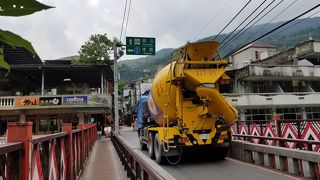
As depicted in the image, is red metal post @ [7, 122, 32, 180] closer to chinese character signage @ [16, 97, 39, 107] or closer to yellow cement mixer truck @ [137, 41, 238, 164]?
yellow cement mixer truck @ [137, 41, 238, 164]

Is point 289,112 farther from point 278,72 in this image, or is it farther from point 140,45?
point 140,45

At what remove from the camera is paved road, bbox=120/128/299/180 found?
971 centimetres

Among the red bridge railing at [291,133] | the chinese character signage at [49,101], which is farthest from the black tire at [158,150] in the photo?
the chinese character signage at [49,101]

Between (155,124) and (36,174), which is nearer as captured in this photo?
(36,174)

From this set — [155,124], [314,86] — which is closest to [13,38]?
[155,124]

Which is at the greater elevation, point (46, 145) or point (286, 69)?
A: point (286, 69)

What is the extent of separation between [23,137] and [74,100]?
106 ft

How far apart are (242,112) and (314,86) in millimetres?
11153

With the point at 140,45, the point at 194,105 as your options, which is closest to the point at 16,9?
the point at 194,105

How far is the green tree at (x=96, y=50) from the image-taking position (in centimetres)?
5001

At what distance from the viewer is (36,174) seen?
3967 mm

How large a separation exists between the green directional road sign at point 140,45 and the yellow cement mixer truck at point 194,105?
16.6m

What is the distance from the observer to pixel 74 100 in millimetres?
35125

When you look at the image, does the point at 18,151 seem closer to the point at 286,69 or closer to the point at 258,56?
the point at 286,69
